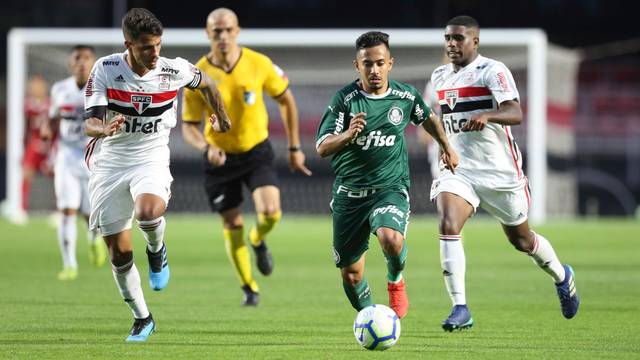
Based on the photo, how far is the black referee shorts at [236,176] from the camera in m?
11.5

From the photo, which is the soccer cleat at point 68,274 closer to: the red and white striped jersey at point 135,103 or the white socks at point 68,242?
the white socks at point 68,242

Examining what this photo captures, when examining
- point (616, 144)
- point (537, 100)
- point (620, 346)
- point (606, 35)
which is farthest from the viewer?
point (606, 35)

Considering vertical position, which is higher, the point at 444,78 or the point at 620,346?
the point at 444,78

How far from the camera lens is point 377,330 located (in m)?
7.91

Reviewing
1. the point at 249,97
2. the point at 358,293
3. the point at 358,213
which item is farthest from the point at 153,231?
the point at 249,97

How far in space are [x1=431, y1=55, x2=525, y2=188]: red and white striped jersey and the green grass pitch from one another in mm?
1133

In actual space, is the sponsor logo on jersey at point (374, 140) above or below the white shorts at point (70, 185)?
above

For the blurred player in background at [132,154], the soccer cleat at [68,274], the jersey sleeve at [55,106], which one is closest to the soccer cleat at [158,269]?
the blurred player in background at [132,154]

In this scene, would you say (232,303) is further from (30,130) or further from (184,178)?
(184,178)

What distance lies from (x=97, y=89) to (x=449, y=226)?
8.68 feet

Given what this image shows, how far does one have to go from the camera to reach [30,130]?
2400 centimetres

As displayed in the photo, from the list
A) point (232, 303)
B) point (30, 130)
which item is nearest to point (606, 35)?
point (30, 130)

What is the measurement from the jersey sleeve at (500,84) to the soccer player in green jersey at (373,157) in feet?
1.91

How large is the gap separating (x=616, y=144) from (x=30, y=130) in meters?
14.1
